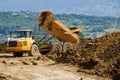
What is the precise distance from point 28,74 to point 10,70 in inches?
71.1

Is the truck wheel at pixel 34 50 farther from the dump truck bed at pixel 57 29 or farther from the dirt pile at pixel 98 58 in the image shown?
the dump truck bed at pixel 57 29

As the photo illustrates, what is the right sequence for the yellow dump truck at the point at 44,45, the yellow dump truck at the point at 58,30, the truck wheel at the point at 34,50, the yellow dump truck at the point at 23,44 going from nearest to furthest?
1. the yellow dump truck at the point at 23,44
2. the yellow dump truck at the point at 44,45
3. the truck wheel at the point at 34,50
4. the yellow dump truck at the point at 58,30

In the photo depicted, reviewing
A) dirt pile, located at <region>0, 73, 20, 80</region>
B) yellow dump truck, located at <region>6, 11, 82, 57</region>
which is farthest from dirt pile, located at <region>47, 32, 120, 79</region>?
dirt pile, located at <region>0, 73, 20, 80</region>

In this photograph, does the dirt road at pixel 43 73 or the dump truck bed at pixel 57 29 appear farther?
the dump truck bed at pixel 57 29

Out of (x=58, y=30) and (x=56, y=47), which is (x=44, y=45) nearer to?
(x=56, y=47)

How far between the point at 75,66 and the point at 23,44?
8506mm

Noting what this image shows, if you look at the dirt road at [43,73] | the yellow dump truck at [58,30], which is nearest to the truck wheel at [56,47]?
the yellow dump truck at [58,30]

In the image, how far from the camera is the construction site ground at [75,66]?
25188 millimetres

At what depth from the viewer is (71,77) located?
82.6 ft

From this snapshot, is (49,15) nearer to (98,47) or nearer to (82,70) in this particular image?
(98,47)

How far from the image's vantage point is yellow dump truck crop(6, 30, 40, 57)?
37031 millimetres

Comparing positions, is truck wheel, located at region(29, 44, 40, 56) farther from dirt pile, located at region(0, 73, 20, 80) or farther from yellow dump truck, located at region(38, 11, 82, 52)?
dirt pile, located at region(0, 73, 20, 80)

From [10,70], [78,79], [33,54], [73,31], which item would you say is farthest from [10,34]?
[78,79]

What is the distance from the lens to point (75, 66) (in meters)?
29.6
